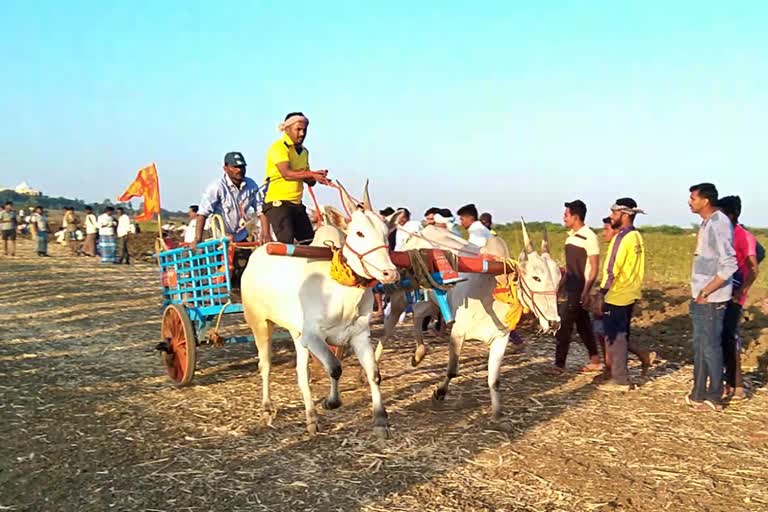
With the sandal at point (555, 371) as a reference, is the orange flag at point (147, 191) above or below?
above

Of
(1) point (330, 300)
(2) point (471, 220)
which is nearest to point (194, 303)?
(1) point (330, 300)

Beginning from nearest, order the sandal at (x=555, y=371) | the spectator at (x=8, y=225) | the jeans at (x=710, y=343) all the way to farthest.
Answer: the jeans at (x=710, y=343), the sandal at (x=555, y=371), the spectator at (x=8, y=225)

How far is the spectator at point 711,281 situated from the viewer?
6.22 m

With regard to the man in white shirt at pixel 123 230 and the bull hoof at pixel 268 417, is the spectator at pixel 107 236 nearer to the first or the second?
the man in white shirt at pixel 123 230

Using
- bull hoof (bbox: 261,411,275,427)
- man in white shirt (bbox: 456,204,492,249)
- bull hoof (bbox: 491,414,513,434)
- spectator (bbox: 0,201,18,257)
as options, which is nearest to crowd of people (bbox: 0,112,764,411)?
bull hoof (bbox: 491,414,513,434)

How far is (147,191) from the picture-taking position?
8344 millimetres

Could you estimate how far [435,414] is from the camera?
6.44 meters

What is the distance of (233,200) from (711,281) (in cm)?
489

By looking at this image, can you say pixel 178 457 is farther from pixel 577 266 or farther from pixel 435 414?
pixel 577 266

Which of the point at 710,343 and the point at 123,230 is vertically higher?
the point at 123,230

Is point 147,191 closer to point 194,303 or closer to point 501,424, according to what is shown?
point 194,303

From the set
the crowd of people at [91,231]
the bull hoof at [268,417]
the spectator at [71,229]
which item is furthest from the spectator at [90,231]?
the bull hoof at [268,417]

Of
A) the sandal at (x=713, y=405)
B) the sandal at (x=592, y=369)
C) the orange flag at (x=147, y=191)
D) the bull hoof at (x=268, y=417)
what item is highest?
the orange flag at (x=147, y=191)

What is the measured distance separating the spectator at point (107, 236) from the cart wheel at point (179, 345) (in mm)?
15251
